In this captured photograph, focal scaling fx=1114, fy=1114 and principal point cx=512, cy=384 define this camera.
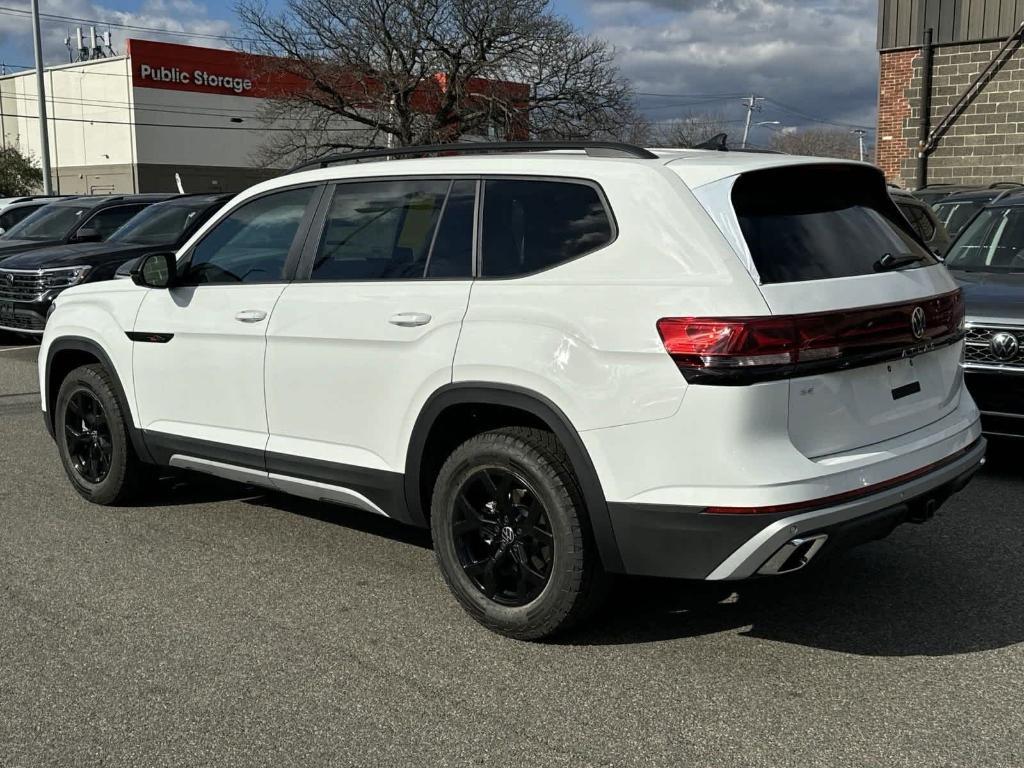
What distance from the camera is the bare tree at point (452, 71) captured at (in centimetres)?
4116

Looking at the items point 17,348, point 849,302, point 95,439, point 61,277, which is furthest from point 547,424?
point 17,348

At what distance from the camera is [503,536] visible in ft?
14.2

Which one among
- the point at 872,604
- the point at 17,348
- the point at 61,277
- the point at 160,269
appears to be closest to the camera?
the point at 872,604

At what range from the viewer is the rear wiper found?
414cm

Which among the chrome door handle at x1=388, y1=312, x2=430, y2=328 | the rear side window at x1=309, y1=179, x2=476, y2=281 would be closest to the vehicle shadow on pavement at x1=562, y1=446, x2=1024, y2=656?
the chrome door handle at x1=388, y1=312, x2=430, y2=328

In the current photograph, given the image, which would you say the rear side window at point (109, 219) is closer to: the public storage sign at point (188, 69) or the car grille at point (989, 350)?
the car grille at point (989, 350)

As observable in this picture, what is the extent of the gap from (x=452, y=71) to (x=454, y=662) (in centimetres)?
3973

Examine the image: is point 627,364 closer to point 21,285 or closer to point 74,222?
point 21,285

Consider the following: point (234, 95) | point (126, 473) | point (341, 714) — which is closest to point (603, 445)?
point (341, 714)

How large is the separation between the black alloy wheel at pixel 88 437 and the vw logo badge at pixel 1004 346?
16.3ft

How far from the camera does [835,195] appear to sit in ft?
14.1

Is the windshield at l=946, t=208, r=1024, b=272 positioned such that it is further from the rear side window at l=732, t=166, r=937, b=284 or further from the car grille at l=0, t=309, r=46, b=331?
the car grille at l=0, t=309, r=46, b=331

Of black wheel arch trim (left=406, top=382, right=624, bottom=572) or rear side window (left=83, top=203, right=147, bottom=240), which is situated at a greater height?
rear side window (left=83, top=203, right=147, bottom=240)

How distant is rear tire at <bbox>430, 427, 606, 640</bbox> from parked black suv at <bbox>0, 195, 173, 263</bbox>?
10.7 meters
